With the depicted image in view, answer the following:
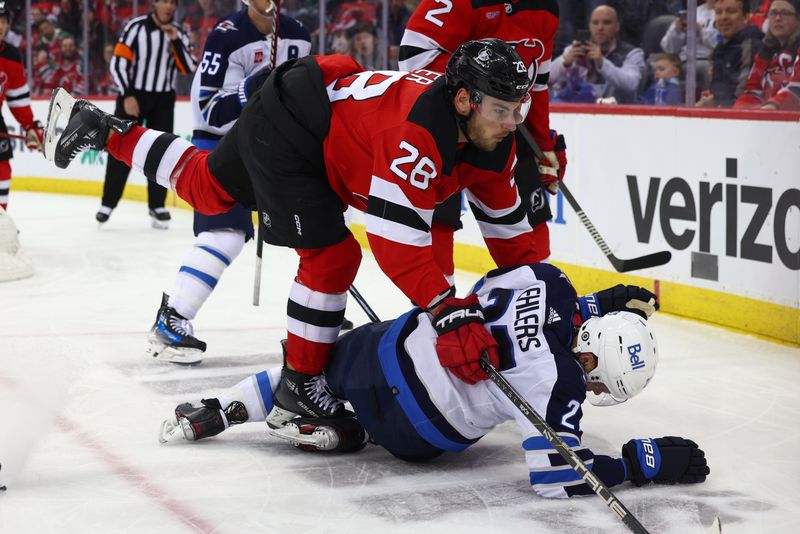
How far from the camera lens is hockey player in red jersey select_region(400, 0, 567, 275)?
3.14 meters

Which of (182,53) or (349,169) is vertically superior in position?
(182,53)

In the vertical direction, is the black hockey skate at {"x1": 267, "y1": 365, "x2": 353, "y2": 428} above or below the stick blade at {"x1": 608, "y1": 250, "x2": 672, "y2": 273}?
below

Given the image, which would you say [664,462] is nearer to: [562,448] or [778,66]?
[562,448]

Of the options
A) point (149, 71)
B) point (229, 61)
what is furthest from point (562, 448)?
point (149, 71)

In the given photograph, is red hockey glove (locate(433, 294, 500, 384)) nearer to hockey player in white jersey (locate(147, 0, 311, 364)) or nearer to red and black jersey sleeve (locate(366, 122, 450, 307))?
red and black jersey sleeve (locate(366, 122, 450, 307))

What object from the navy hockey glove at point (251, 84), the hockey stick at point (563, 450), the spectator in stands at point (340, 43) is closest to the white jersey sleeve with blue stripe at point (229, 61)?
the navy hockey glove at point (251, 84)

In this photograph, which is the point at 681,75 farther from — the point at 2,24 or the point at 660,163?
the point at 2,24

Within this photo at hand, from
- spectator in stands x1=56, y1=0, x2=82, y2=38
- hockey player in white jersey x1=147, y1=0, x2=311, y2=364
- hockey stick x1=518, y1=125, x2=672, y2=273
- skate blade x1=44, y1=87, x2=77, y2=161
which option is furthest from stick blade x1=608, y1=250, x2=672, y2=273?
spectator in stands x1=56, y1=0, x2=82, y2=38

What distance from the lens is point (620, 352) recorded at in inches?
89.4

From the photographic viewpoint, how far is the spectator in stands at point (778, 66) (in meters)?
4.05

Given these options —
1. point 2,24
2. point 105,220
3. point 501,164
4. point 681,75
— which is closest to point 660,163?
point 681,75

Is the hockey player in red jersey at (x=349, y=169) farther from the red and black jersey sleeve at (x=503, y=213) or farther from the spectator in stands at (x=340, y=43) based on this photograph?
the spectator in stands at (x=340, y=43)

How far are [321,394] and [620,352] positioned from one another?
77 cm

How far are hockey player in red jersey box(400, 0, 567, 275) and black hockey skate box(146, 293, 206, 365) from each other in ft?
2.90
